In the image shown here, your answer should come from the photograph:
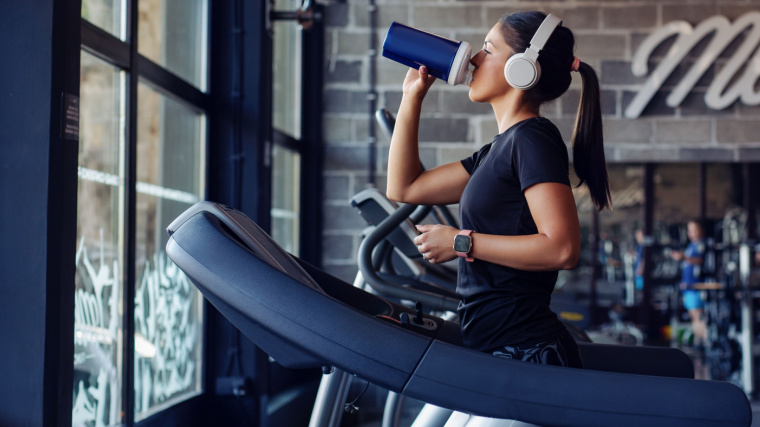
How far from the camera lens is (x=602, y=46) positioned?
4.61 m

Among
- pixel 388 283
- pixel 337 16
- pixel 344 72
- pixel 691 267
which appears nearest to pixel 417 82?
pixel 388 283

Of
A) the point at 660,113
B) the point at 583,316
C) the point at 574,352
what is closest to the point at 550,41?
the point at 574,352

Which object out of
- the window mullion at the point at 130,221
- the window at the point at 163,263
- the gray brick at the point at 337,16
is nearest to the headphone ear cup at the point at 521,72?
the window mullion at the point at 130,221

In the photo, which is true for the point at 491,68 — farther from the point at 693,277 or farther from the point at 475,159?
the point at 693,277

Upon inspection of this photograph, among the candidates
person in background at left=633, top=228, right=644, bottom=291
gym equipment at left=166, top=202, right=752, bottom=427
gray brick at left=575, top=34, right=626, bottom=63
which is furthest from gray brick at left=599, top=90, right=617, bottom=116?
gym equipment at left=166, top=202, right=752, bottom=427

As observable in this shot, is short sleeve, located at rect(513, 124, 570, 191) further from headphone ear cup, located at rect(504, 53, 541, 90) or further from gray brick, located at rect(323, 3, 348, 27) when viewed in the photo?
gray brick, located at rect(323, 3, 348, 27)

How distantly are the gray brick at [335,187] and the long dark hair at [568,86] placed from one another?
130 inches

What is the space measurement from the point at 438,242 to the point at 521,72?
0.28 meters

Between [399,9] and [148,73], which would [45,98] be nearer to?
[148,73]

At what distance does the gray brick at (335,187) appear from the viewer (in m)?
4.58

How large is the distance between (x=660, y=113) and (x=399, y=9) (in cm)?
164

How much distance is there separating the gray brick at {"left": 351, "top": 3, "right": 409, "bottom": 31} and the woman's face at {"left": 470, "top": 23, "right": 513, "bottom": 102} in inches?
137

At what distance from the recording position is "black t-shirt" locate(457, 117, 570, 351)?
3.67 feet

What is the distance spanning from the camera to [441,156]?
4.55 metres
